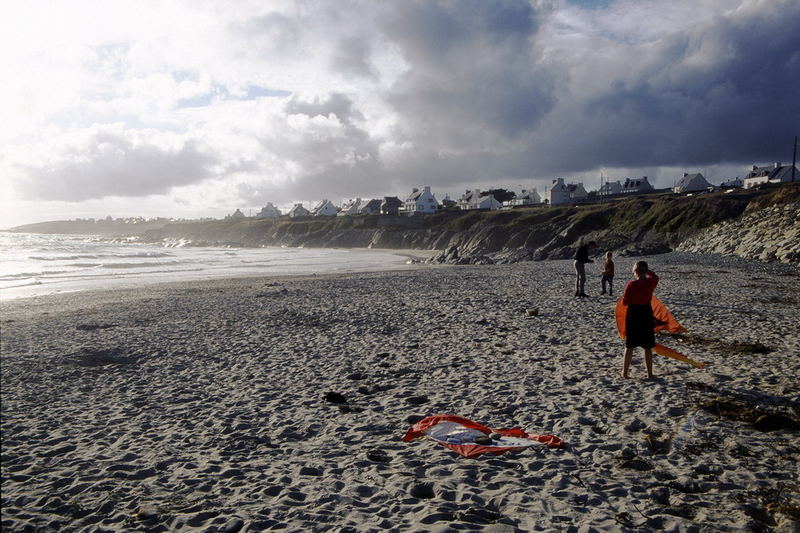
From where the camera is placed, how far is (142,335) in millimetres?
13773

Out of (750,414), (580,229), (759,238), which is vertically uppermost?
(580,229)

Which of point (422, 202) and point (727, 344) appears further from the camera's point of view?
point (422, 202)

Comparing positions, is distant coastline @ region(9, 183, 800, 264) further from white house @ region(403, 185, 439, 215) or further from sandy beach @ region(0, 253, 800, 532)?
sandy beach @ region(0, 253, 800, 532)

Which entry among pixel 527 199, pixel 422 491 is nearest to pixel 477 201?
pixel 527 199

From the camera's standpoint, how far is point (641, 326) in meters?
8.87

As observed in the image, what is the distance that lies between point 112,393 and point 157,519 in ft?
16.2

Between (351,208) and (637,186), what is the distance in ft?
267

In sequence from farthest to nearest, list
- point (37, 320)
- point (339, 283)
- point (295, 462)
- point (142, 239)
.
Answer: point (142, 239) → point (339, 283) → point (37, 320) → point (295, 462)

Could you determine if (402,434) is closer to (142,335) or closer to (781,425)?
(781,425)

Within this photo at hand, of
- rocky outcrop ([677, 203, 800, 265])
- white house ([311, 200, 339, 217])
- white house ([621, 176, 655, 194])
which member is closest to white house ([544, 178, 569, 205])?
white house ([621, 176, 655, 194])

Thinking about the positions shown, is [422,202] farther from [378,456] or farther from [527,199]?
[378,456]

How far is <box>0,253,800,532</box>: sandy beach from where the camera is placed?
500cm

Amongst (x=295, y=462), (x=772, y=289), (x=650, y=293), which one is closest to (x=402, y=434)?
(x=295, y=462)

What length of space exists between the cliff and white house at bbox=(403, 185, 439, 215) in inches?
752
